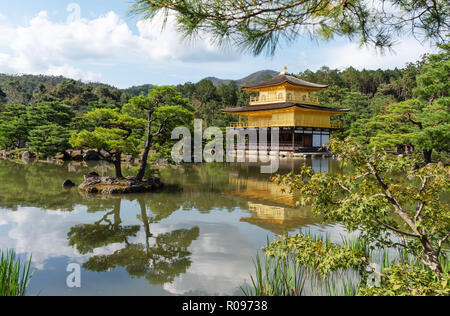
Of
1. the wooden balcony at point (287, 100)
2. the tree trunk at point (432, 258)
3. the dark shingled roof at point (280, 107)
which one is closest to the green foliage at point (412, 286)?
the tree trunk at point (432, 258)

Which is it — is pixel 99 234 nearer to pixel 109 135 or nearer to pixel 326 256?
pixel 326 256

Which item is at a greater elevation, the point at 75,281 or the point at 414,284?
the point at 414,284

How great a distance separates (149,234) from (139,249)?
0.83 metres

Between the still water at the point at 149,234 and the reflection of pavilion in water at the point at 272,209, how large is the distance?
21 millimetres

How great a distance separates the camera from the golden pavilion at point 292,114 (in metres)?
24.2

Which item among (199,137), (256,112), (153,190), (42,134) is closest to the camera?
(153,190)

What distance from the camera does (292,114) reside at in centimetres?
2414

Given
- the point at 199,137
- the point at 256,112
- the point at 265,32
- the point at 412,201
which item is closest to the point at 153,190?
the point at 265,32

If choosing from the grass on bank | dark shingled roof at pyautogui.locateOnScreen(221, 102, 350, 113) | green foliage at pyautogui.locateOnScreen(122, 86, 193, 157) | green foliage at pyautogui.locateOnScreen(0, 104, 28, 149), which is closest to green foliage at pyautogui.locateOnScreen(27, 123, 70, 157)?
green foliage at pyautogui.locateOnScreen(0, 104, 28, 149)

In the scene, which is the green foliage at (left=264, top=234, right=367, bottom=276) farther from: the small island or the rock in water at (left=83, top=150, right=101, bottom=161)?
the rock in water at (left=83, top=150, right=101, bottom=161)

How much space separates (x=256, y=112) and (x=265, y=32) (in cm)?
2310

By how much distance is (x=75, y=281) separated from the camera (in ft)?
12.9

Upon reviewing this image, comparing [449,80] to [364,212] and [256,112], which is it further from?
[256,112]
